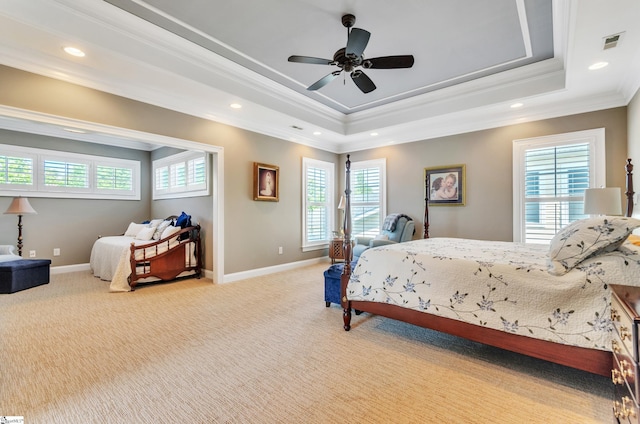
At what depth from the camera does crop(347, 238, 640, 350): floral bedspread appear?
1.66 meters

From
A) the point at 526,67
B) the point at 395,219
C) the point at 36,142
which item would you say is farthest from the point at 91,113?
the point at 526,67

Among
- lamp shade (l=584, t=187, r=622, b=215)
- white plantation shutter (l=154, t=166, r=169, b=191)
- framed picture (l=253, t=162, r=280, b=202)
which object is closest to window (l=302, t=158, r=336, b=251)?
framed picture (l=253, t=162, r=280, b=202)

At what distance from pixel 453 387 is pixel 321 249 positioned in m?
4.45

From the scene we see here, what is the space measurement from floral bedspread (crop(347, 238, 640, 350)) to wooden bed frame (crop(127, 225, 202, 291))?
332 centimetres

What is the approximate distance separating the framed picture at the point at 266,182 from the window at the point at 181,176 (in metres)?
0.82

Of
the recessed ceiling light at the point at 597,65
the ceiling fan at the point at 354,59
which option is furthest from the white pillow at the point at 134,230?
the recessed ceiling light at the point at 597,65

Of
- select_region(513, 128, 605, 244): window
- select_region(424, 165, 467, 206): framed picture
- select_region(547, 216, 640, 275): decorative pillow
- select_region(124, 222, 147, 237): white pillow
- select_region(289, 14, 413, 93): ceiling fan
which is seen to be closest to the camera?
select_region(547, 216, 640, 275): decorative pillow

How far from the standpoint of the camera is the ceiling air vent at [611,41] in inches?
92.7

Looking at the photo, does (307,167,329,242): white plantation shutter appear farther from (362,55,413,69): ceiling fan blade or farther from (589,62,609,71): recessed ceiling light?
(589,62,609,71): recessed ceiling light

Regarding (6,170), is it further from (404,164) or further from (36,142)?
(404,164)

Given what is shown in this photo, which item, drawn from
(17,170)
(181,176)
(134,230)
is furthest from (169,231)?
(17,170)

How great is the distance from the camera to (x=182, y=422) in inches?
60.4

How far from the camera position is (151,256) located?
14.3ft

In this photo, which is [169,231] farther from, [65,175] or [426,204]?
[426,204]
